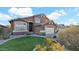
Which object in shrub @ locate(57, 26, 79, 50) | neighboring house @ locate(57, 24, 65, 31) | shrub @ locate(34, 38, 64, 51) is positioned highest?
neighboring house @ locate(57, 24, 65, 31)

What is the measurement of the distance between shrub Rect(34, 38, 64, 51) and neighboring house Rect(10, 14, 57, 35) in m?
0.11

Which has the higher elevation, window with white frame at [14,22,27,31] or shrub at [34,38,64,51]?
window with white frame at [14,22,27,31]

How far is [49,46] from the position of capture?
1.86 meters

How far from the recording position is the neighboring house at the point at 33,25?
1881 millimetres

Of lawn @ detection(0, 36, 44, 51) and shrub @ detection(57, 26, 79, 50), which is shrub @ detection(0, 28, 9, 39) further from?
shrub @ detection(57, 26, 79, 50)

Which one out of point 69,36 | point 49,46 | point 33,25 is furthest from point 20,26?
point 69,36

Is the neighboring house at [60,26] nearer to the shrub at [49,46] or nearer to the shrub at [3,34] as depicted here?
the shrub at [49,46]

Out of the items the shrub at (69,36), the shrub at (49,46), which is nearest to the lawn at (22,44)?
the shrub at (49,46)

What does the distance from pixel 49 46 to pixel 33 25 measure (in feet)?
0.91

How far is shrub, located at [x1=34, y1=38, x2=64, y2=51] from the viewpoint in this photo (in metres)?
1.85

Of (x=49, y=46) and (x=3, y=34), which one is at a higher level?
(x=3, y=34)

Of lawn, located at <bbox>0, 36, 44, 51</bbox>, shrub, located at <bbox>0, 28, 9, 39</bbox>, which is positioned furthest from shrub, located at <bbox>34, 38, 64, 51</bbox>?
shrub, located at <bbox>0, 28, 9, 39</bbox>

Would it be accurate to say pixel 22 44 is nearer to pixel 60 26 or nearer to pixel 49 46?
pixel 49 46

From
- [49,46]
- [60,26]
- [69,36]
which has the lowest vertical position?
[49,46]
